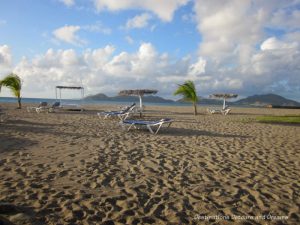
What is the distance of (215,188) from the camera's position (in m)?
4.26

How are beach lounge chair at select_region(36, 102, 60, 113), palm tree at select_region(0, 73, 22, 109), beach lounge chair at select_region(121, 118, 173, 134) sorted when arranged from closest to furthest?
beach lounge chair at select_region(121, 118, 173, 134) → beach lounge chair at select_region(36, 102, 60, 113) → palm tree at select_region(0, 73, 22, 109)

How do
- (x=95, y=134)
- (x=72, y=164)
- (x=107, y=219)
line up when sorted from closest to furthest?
1. (x=107, y=219)
2. (x=72, y=164)
3. (x=95, y=134)

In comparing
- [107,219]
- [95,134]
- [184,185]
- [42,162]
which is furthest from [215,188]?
[95,134]

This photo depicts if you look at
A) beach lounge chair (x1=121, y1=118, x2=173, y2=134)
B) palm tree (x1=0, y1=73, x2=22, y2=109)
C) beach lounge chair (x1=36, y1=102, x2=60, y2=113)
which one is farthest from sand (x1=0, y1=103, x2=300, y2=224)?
palm tree (x1=0, y1=73, x2=22, y2=109)

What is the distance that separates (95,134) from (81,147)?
2.24 metres

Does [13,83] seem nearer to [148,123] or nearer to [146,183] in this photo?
[148,123]

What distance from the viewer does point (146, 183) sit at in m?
4.39

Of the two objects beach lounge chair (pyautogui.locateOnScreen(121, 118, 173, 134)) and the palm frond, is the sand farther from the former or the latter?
the palm frond

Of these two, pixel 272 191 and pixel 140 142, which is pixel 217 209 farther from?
pixel 140 142

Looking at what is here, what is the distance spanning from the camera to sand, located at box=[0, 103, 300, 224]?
3314mm

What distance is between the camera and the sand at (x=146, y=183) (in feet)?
10.9

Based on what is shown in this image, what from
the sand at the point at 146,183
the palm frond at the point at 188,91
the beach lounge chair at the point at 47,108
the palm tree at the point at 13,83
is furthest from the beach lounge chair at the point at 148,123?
the palm tree at the point at 13,83

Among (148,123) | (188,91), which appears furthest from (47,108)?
(148,123)

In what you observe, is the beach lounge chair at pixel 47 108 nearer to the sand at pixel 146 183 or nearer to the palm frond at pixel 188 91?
the palm frond at pixel 188 91
